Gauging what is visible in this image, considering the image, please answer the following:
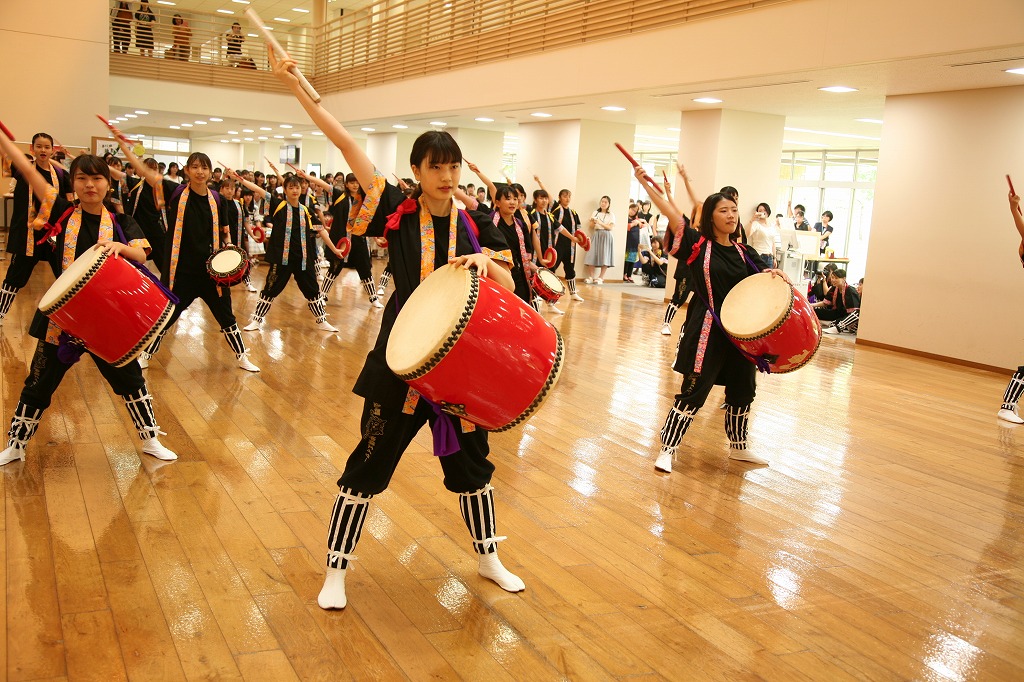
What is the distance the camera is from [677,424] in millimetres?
4316

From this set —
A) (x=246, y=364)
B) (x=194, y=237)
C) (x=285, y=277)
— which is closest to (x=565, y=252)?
(x=285, y=277)

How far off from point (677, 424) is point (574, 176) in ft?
32.9

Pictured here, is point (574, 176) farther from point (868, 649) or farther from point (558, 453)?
point (868, 649)

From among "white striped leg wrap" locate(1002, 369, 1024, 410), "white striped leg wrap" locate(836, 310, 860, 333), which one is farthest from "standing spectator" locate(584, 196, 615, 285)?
"white striped leg wrap" locate(1002, 369, 1024, 410)

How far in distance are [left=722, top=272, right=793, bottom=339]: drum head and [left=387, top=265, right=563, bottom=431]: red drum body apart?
182 cm

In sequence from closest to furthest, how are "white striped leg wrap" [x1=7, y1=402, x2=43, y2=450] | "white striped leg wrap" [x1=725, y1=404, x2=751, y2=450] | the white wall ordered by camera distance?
"white striped leg wrap" [x1=7, y1=402, x2=43, y2=450]
"white striped leg wrap" [x1=725, y1=404, x2=751, y2=450]
the white wall

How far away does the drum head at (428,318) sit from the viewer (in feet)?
7.27

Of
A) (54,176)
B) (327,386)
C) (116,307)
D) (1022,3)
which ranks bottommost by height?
(327,386)

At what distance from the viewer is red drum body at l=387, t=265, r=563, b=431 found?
7.27ft

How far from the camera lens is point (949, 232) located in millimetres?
8547

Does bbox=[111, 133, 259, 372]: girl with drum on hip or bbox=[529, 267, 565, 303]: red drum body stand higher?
bbox=[111, 133, 259, 372]: girl with drum on hip

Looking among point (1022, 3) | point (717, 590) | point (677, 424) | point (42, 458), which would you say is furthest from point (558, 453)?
point (1022, 3)

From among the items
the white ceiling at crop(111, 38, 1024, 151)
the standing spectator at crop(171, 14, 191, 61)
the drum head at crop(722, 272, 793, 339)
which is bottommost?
the drum head at crop(722, 272, 793, 339)

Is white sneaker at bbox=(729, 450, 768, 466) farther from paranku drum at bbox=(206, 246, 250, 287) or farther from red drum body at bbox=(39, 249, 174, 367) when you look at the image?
paranku drum at bbox=(206, 246, 250, 287)
